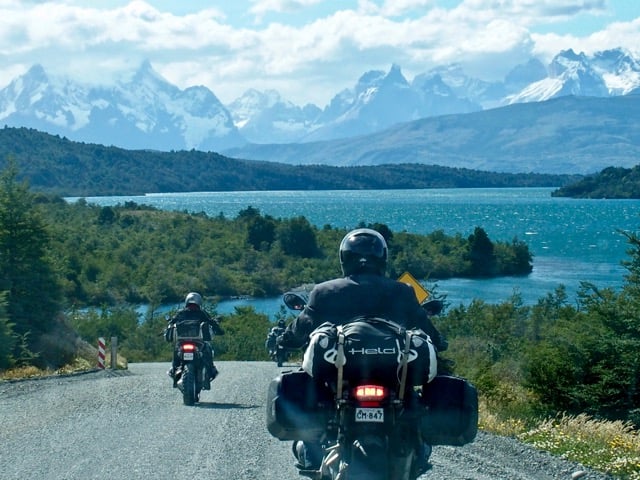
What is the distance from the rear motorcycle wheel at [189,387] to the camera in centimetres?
1395

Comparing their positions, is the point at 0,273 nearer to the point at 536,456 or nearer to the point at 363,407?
the point at 536,456

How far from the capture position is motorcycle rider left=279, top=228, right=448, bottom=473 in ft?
19.7

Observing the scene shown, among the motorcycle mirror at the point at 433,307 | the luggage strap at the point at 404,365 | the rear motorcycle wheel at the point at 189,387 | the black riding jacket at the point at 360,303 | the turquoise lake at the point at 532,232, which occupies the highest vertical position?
the black riding jacket at the point at 360,303

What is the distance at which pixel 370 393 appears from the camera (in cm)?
538

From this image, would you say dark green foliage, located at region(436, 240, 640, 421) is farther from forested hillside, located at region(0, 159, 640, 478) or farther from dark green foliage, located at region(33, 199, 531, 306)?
dark green foliage, located at region(33, 199, 531, 306)

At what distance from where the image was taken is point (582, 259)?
293 feet

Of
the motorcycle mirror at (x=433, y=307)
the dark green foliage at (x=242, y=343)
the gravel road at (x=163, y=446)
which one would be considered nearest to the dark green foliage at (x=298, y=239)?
the dark green foliage at (x=242, y=343)

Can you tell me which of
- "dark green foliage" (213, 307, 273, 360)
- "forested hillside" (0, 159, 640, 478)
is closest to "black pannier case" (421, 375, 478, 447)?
"forested hillside" (0, 159, 640, 478)

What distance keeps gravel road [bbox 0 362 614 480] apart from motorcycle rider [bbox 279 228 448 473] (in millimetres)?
2001

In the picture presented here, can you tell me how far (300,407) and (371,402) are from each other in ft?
1.70

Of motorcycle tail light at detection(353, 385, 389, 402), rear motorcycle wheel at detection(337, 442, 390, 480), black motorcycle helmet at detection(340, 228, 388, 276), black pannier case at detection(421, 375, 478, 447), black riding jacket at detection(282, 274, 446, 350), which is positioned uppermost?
black motorcycle helmet at detection(340, 228, 388, 276)

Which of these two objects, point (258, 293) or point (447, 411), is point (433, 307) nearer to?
point (447, 411)

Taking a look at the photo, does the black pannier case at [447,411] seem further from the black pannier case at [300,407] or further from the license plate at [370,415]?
the black pannier case at [300,407]

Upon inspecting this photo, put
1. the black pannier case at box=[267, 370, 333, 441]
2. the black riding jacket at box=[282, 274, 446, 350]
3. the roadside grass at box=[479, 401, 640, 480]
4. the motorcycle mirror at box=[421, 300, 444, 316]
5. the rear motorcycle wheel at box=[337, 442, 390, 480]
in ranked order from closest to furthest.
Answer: the rear motorcycle wheel at box=[337, 442, 390, 480] < the black pannier case at box=[267, 370, 333, 441] < the black riding jacket at box=[282, 274, 446, 350] < the motorcycle mirror at box=[421, 300, 444, 316] < the roadside grass at box=[479, 401, 640, 480]
